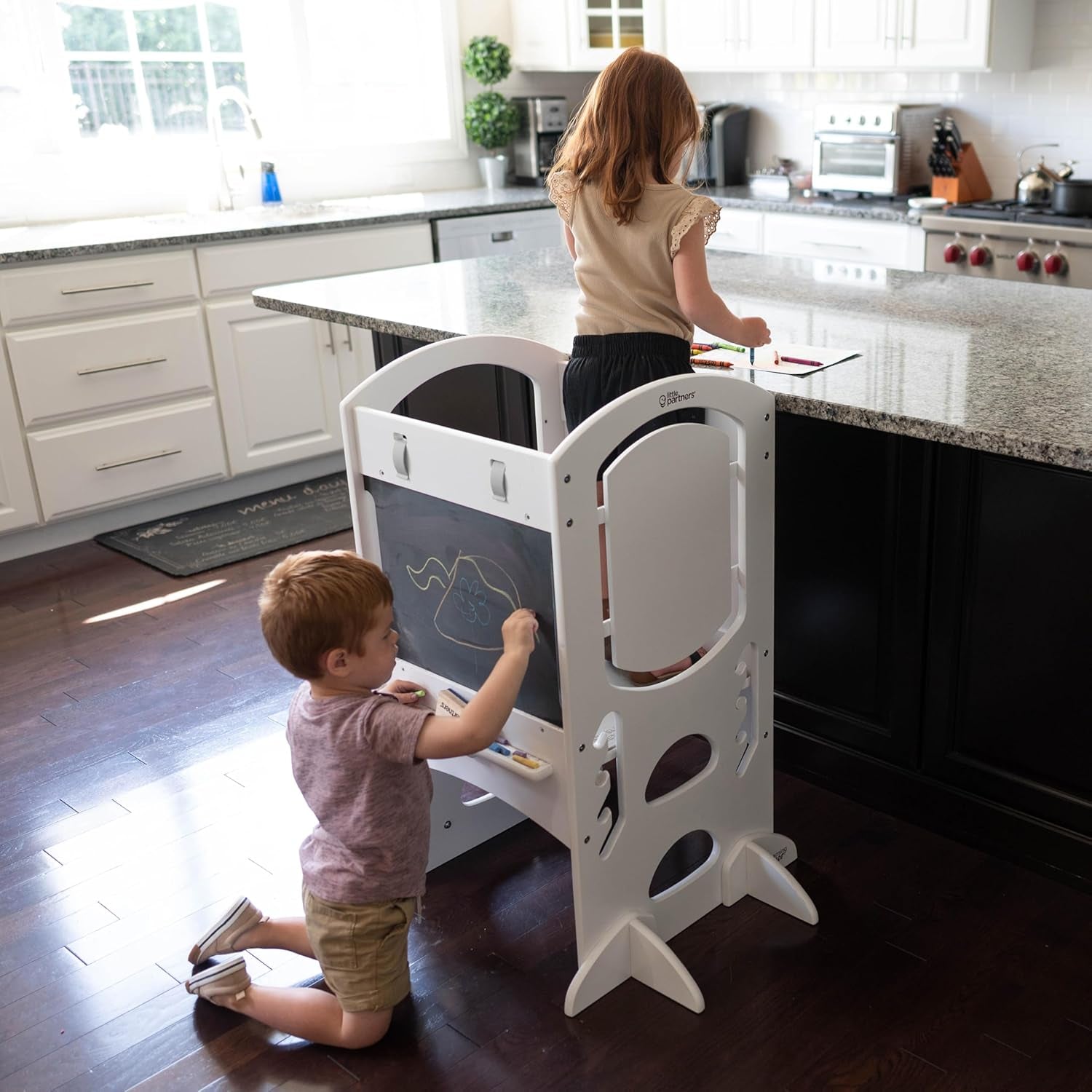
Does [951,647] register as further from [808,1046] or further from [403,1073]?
[403,1073]

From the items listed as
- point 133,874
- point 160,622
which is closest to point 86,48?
point 160,622

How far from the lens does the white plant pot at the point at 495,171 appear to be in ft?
16.5

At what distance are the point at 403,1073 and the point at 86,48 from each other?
3.85m

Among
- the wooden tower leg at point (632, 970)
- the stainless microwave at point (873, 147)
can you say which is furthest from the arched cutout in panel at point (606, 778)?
the stainless microwave at point (873, 147)

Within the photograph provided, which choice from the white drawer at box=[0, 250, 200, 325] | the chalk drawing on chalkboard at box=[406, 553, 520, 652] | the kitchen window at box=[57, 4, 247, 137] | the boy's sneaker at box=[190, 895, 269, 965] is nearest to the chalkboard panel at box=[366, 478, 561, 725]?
the chalk drawing on chalkboard at box=[406, 553, 520, 652]

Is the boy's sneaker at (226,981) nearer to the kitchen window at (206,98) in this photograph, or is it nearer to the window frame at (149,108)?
the kitchen window at (206,98)

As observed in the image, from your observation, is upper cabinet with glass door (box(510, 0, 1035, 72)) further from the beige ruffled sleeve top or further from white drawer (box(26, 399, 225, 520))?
the beige ruffled sleeve top

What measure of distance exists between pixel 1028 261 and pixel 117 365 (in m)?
2.79

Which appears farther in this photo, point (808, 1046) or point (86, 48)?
point (86, 48)

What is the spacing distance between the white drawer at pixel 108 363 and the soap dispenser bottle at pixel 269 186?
34.7 inches

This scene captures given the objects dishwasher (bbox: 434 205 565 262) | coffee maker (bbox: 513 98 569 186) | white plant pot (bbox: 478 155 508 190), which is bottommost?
dishwasher (bbox: 434 205 565 262)

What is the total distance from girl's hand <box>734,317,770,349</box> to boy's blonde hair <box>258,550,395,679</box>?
0.76 meters

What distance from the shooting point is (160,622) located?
322 centimetres

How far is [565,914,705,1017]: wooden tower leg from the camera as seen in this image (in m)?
1.74
